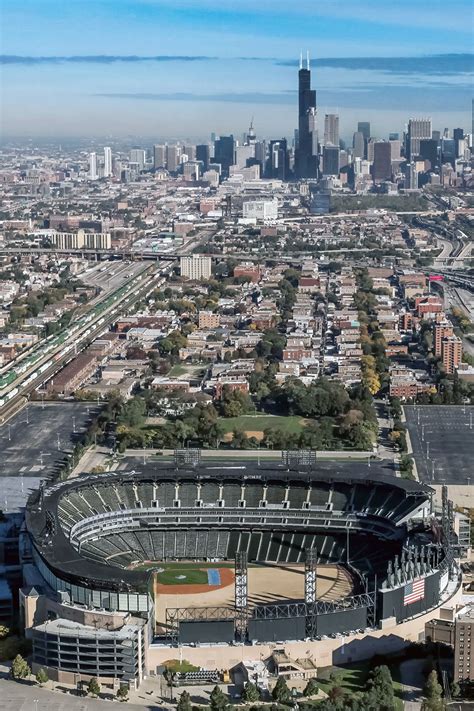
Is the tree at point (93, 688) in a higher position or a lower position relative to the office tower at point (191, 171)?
lower

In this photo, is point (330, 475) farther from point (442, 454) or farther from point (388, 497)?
point (442, 454)

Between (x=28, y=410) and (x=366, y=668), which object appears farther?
(x=28, y=410)

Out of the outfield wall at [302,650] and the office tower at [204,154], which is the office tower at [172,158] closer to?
the office tower at [204,154]

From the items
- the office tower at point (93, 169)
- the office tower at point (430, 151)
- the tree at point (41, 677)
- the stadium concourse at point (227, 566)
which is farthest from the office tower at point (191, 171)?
the tree at point (41, 677)

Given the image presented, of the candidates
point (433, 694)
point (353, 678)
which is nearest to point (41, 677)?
point (353, 678)

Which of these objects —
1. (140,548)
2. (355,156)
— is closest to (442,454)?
(140,548)
